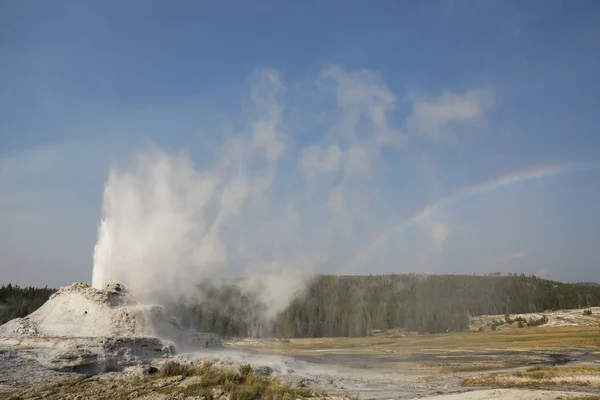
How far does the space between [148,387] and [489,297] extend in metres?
133

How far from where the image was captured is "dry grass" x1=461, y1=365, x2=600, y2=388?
2231cm

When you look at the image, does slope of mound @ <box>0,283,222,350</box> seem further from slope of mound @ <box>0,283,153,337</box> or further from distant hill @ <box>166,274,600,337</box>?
distant hill @ <box>166,274,600,337</box>

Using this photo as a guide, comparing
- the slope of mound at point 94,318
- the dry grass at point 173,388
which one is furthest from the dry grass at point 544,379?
the slope of mound at point 94,318

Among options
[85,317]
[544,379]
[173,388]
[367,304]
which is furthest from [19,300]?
[367,304]

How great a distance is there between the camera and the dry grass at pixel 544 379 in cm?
2231

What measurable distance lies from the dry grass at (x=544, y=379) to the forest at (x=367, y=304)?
39818mm

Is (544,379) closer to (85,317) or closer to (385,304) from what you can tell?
(85,317)

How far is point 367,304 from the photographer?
120 metres

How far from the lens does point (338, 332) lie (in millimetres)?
96875

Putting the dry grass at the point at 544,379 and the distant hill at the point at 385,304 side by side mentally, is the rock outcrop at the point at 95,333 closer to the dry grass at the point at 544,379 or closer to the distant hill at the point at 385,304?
the dry grass at the point at 544,379

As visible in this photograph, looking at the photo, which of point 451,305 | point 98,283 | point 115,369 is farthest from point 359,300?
point 115,369

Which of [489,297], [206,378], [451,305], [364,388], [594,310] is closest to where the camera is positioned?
[206,378]

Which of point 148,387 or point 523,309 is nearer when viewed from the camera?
point 148,387

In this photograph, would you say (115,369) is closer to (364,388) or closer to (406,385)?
(364,388)
